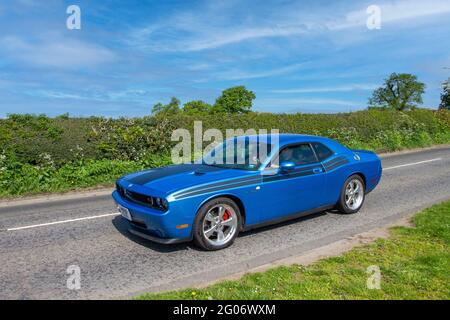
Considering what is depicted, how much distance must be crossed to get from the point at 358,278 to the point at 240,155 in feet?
8.57

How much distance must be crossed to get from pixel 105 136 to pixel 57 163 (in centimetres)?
172

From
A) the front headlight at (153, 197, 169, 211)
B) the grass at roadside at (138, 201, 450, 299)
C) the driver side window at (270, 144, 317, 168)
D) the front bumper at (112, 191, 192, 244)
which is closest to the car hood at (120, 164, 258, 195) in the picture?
the front headlight at (153, 197, 169, 211)

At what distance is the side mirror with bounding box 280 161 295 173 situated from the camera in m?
5.60

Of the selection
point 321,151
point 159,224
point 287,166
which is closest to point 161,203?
point 159,224

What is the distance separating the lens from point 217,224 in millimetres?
5250

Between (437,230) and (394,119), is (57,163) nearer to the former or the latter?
(437,230)

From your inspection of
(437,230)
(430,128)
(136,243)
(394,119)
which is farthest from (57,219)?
(430,128)

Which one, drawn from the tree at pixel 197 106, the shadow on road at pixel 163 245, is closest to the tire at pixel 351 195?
the shadow on road at pixel 163 245

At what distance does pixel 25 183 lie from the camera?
33.6ft

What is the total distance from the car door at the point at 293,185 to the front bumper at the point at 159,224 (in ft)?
4.27

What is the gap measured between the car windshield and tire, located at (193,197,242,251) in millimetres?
728

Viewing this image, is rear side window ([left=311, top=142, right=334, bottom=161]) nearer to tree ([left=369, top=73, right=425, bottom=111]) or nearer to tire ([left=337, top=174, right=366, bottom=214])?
tire ([left=337, top=174, right=366, bottom=214])

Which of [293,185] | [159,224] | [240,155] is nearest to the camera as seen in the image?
[159,224]

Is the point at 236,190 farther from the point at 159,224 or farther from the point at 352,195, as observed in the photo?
the point at 352,195
